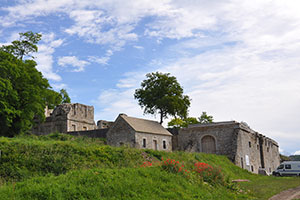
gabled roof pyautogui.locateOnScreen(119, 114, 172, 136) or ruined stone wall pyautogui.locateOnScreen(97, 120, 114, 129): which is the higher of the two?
ruined stone wall pyautogui.locateOnScreen(97, 120, 114, 129)

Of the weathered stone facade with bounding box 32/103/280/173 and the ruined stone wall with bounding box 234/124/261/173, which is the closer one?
the weathered stone facade with bounding box 32/103/280/173

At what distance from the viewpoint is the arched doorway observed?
1372 inches

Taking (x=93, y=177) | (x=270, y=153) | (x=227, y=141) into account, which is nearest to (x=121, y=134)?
(x=227, y=141)

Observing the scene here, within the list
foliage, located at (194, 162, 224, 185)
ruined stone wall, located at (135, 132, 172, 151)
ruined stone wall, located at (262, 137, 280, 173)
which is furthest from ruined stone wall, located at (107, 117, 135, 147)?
ruined stone wall, located at (262, 137, 280, 173)

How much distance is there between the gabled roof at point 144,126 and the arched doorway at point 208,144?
414 centimetres

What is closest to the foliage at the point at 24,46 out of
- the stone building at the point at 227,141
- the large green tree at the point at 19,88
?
the large green tree at the point at 19,88

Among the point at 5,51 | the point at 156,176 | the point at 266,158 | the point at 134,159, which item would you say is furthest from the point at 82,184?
the point at 266,158

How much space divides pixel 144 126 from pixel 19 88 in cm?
1400

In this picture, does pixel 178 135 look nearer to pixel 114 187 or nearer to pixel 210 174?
pixel 210 174

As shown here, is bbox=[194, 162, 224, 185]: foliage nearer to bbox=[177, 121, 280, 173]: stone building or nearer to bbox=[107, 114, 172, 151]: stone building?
bbox=[107, 114, 172, 151]: stone building

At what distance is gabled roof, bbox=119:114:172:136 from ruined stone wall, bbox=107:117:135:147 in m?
0.51

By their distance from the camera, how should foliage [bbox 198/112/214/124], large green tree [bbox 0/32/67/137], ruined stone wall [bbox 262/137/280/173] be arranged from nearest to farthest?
large green tree [bbox 0/32/67/137], ruined stone wall [bbox 262/137/280/173], foliage [bbox 198/112/214/124]

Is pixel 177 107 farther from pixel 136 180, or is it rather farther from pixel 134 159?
pixel 136 180

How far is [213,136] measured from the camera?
115 ft
